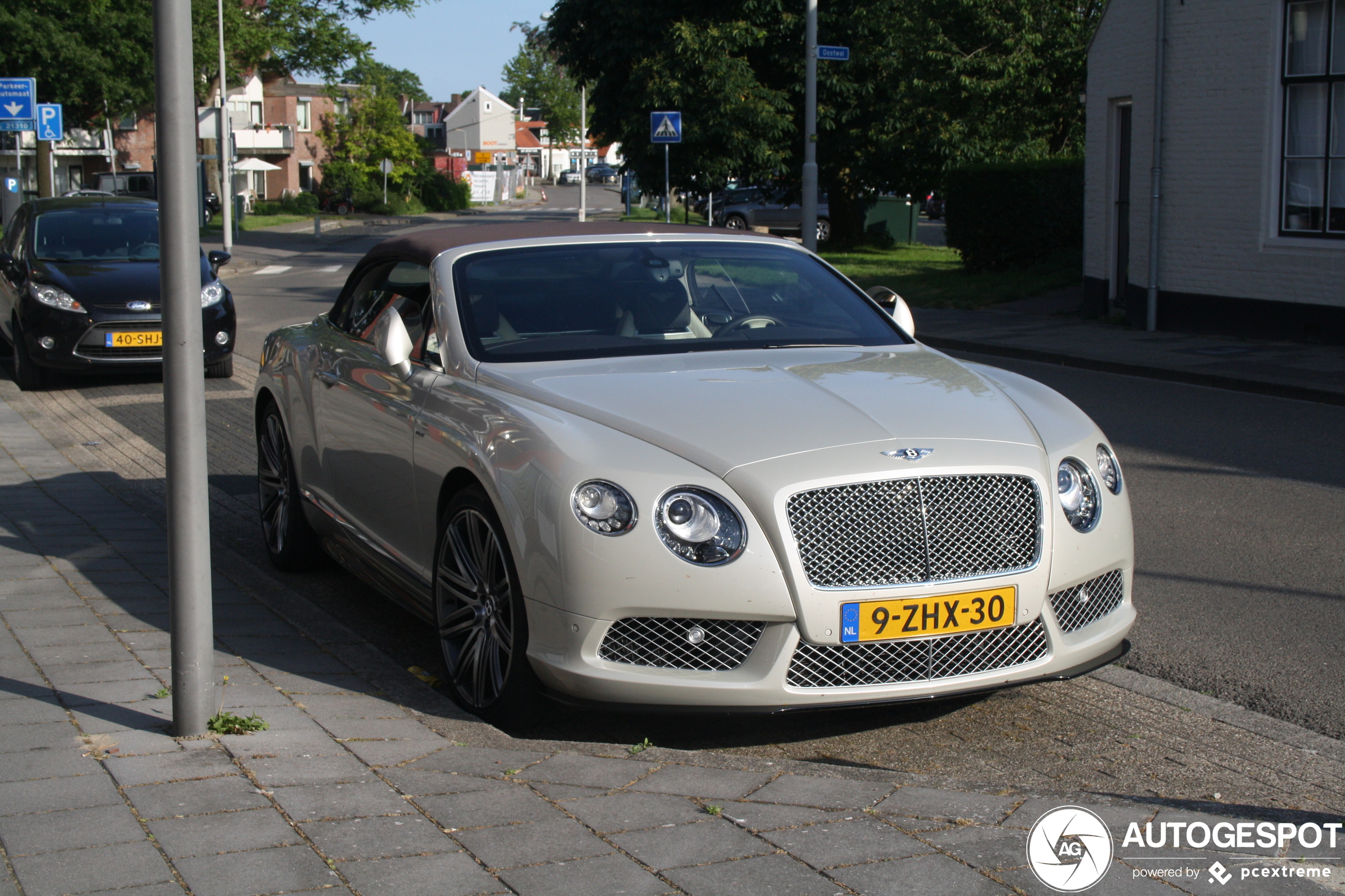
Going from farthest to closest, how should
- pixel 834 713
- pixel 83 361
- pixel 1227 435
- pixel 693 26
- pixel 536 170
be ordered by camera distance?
pixel 536 170 → pixel 693 26 → pixel 83 361 → pixel 1227 435 → pixel 834 713

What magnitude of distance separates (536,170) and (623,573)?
16373cm

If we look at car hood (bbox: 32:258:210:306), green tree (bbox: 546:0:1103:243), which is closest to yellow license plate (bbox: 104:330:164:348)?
car hood (bbox: 32:258:210:306)

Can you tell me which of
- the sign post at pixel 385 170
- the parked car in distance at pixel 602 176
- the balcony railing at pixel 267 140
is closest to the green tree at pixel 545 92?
the parked car in distance at pixel 602 176

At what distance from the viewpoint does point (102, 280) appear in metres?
12.6

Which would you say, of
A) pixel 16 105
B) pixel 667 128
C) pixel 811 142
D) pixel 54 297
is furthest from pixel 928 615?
pixel 667 128

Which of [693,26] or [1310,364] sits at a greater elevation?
[693,26]

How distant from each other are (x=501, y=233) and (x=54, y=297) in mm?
8320

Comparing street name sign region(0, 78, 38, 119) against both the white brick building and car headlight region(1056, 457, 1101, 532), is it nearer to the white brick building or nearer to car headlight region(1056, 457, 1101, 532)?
the white brick building

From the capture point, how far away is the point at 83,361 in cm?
1227

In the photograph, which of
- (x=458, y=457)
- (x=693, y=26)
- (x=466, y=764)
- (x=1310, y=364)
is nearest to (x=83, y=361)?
(x=458, y=457)

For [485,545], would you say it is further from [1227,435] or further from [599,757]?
[1227,435]

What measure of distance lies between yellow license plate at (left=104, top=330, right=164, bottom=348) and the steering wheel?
8506 millimetres

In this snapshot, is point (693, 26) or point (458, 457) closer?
point (458, 457)

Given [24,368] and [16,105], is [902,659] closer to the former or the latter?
[24,368]
